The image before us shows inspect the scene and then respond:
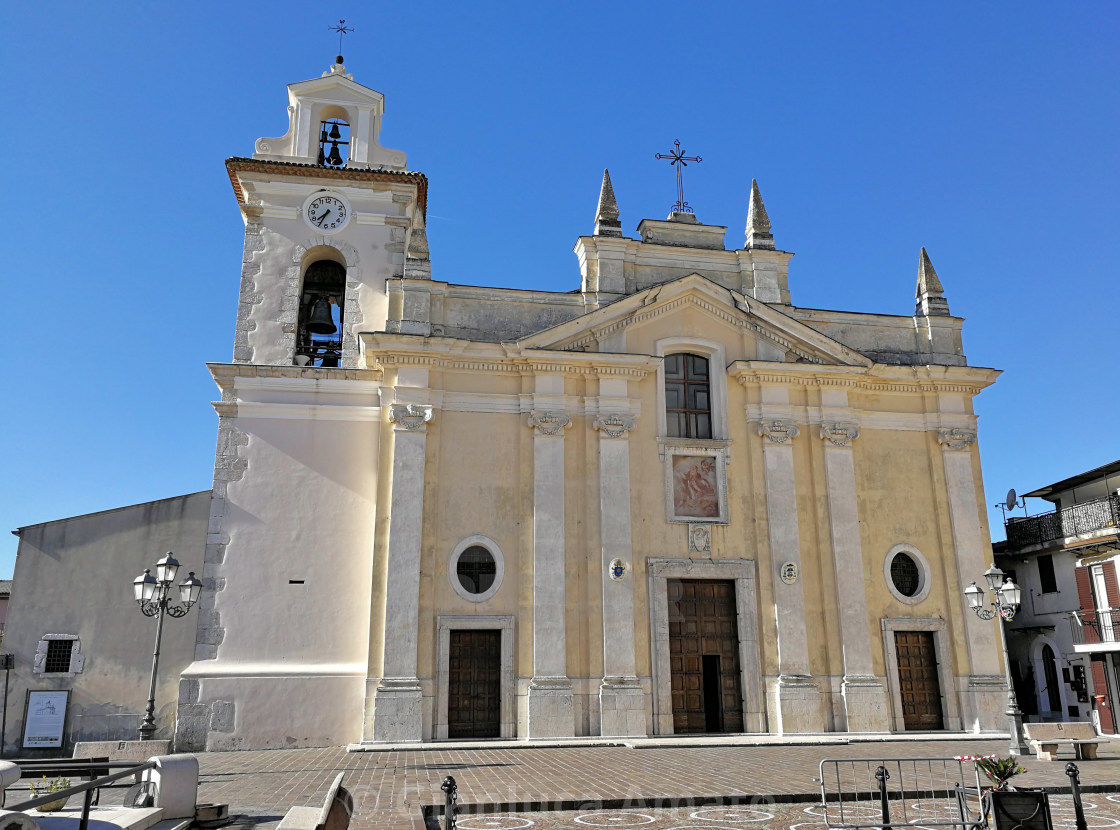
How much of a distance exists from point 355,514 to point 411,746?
520cm

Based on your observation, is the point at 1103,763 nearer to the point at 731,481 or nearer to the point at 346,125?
the point at 731,481

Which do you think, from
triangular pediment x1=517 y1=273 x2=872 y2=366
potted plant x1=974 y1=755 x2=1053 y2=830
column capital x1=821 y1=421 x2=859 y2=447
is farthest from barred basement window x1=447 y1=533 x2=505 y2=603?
potted plant x1=974 y1=755 x2=1053 y2=830

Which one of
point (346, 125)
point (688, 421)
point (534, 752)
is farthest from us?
point (346, 125)

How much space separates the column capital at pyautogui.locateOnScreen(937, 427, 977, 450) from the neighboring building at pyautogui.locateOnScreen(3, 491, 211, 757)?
17422 millimetres

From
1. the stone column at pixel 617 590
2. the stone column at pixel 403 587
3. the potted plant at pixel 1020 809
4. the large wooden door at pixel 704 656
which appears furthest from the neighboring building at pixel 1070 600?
the potted plant at pixel 1020 809

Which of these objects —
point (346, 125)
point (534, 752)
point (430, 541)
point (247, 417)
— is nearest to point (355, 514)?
point (430, 541)

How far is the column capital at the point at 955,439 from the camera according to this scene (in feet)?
72.1

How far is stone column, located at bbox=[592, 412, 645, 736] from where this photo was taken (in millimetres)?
18672

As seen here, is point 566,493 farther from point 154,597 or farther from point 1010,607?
point 1010,607

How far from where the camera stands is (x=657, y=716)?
19.0 metres

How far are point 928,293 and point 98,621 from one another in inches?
838

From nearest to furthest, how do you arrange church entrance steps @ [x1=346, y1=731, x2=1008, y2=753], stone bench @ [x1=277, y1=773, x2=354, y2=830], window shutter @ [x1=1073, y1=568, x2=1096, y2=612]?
stone bench @ [x1=277, y1=773, x2=354, y2=830] → church entrance steps @ [x1=346, y1=731, x2=1008, y2=753] → window shutter @ [x1=1073, y1=568, x2=1096, y2=612]

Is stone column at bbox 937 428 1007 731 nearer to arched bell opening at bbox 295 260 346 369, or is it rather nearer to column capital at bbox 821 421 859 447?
column capital at bbox 821 421 859 447

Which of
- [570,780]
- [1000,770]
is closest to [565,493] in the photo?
[570,780]
